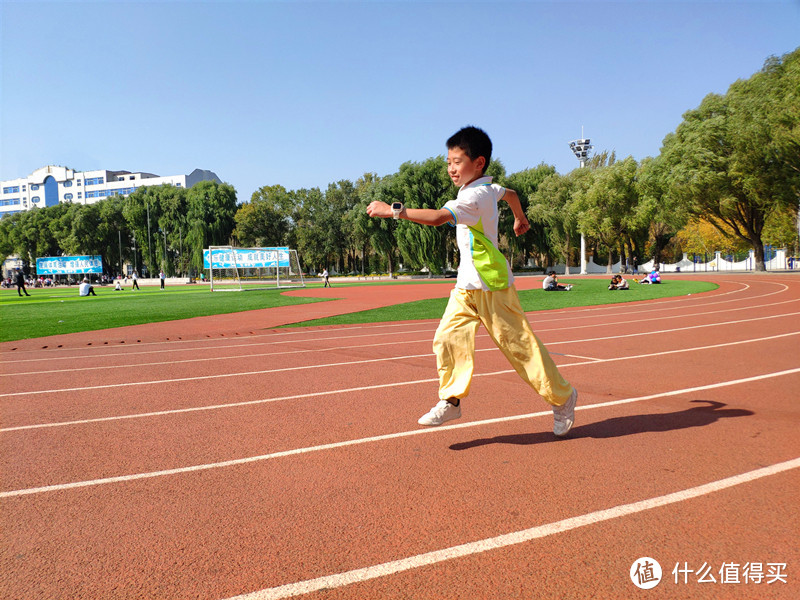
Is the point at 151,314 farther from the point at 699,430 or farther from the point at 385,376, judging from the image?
the point at 699,430

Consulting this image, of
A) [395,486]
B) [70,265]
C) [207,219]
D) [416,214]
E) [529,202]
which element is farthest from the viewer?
[70,265]

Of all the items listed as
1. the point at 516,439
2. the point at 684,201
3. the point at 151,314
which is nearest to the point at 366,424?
the point at 516,439

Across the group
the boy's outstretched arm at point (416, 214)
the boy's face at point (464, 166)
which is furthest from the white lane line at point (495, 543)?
the boy's face at point (464, 166)

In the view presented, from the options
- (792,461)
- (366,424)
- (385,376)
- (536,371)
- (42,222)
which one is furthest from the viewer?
(42,222)

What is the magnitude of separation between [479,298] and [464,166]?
3.06 ft

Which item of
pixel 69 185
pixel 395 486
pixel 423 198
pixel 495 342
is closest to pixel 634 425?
pixel 495 342

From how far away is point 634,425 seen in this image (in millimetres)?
4352

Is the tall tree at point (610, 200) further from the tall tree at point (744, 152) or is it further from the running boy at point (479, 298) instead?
the running boy at point (479, 298)

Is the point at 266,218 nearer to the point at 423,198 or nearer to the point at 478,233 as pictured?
the point at 423,198

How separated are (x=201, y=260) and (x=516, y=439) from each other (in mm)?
70871

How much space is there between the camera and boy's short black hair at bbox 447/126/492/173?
3844 millimetres

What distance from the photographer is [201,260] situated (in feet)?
229

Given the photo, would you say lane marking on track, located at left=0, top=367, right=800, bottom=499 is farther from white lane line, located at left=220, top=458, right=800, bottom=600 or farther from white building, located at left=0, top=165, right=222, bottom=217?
white building, located at left=0, top=165, right=222, bottom=217

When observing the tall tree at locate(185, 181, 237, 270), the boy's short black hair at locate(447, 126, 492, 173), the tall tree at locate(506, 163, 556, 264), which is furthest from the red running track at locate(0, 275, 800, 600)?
the tall tree at locate(185, 181, 237, 270)
